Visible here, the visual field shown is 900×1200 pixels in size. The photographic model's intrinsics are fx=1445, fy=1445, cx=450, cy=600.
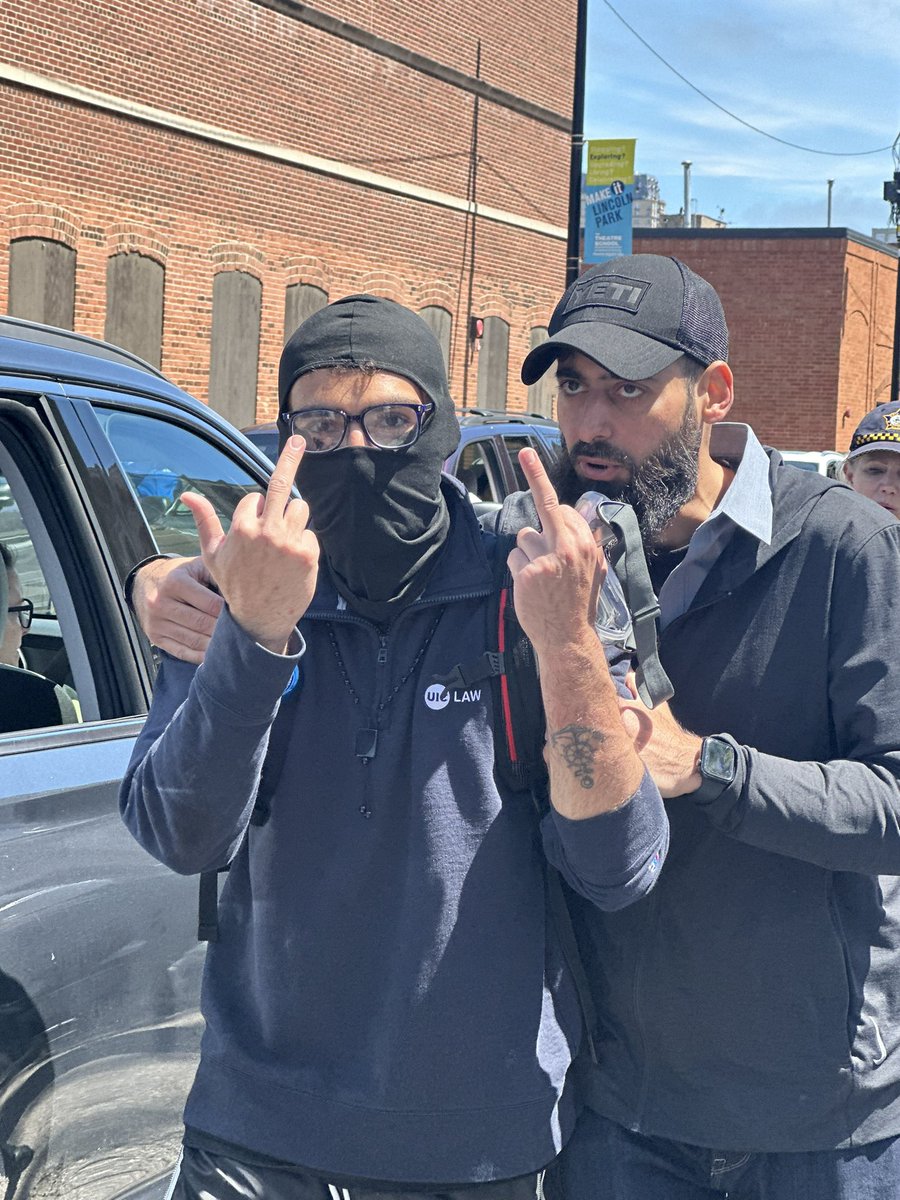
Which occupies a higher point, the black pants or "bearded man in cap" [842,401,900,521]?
"bearded man in cap" [842,401,900,521]

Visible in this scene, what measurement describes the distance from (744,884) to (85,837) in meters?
1.13

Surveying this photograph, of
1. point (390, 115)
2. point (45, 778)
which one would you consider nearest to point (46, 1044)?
point (45, 778)

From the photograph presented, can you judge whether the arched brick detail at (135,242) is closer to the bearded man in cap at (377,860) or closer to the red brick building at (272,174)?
the red brick building at (272,174)

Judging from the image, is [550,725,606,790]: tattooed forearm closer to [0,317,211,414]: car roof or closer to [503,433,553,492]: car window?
[0,317,211,414]: car roof

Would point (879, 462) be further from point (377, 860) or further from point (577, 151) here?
point (577, 151)

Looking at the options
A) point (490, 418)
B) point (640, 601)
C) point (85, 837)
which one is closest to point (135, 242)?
point (490, 418)

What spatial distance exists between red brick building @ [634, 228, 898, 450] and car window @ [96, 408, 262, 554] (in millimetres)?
30263

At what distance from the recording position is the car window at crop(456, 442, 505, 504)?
930 cm

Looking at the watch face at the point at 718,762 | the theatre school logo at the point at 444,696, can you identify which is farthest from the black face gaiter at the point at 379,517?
the watch face at the point at 718,762

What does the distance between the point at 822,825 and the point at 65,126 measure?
642 inches

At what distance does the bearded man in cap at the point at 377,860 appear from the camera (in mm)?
1771

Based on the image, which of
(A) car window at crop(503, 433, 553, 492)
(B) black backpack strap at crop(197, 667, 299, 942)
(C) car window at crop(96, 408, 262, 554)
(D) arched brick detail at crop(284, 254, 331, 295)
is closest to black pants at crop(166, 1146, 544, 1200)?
(B) black backpack strap at crop(197, 667, 299, 942)

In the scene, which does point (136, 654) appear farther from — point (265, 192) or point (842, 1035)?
point (265, 192)

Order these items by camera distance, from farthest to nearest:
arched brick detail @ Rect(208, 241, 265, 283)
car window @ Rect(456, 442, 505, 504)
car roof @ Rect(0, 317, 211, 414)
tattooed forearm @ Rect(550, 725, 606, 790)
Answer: arched brick detail @ Rect(208, 241, 265, 283) < car window @ Rect(456, 442, 505, 504) < car roof @ Rect(0, 317, 211, 414) < tattooed forearm @ Rect(550, 725, 606, 790)
